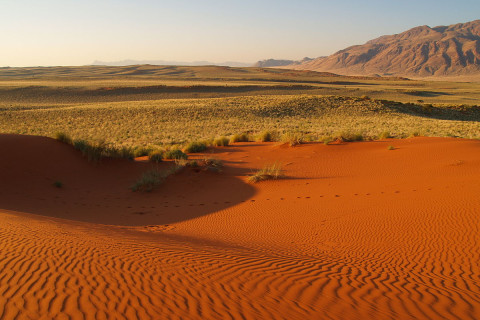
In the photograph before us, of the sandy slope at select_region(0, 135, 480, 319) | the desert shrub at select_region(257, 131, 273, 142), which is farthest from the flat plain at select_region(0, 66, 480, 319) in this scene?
the desert shrub at select_region(257, 131, 273, 142)

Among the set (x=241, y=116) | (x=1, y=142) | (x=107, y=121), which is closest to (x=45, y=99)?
(x=107, y=121)

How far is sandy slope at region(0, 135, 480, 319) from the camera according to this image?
176 inches

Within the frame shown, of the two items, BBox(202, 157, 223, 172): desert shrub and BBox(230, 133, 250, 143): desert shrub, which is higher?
BBox(230, 133, 250, 143): desert shrub

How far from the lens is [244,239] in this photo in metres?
8.30

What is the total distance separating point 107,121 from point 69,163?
72.7ft

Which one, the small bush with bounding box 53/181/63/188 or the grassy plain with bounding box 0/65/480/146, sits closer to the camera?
the small bush with bounding box 53/181/63/188

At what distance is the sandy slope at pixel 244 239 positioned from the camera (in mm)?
4480

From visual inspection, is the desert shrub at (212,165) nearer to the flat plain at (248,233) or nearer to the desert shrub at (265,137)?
the flat plain at (248,233)

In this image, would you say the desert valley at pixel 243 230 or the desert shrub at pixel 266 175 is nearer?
the desert valley at pixel 243 230

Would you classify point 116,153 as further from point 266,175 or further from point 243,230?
point 243,230

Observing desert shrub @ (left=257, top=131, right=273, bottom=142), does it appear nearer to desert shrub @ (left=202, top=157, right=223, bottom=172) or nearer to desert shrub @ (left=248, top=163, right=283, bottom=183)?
desert shrub @ (left=202, top=157, right=223, bottom=172)

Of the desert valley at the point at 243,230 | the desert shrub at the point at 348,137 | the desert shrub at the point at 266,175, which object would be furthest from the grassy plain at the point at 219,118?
the desert shrub at the point at 266,175

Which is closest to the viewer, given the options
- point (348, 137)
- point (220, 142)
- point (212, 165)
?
point (212, 165)

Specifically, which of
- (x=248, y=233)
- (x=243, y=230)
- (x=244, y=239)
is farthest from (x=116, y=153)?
(x=244, y=239)
